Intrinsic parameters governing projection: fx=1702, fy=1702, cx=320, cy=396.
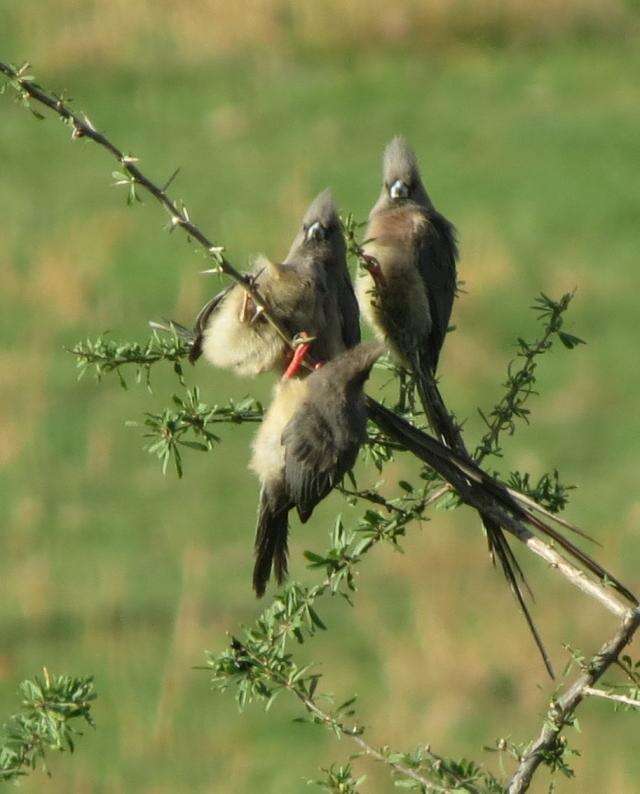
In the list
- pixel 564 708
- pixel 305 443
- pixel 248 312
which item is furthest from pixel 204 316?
pixel 564 708

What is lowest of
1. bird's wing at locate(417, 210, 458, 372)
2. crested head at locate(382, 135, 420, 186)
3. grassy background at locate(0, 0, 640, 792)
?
bird's wing at locate(417, 210, 458, 372)

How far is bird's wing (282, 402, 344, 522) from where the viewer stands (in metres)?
3.42

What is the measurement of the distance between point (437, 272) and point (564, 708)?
8.00ft

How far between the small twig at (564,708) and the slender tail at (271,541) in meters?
1.00

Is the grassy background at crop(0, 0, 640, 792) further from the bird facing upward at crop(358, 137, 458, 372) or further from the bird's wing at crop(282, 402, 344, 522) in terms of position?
the bird's wing at crop(282, 402, 344, 522)

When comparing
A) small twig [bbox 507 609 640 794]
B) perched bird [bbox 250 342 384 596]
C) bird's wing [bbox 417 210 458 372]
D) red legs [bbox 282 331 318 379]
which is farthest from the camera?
bird's wing [bbox 417 210 458 372]

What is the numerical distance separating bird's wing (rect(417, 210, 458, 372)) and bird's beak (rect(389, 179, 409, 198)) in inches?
3.8

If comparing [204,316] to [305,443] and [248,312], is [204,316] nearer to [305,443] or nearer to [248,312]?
[248,312]

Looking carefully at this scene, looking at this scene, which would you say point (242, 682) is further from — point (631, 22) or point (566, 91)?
point (631, 22)

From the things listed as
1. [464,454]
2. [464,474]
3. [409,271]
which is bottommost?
[464,474]

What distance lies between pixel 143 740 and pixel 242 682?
18.0 ft

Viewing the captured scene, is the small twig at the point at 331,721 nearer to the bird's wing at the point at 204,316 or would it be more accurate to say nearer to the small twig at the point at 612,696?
the small twig at the point at 612,696

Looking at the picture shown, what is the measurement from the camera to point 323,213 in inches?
171

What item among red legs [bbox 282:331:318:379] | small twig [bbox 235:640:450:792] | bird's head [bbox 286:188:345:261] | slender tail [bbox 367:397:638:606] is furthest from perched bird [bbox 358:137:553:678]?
small twig [bbox 235:640:450:792]
